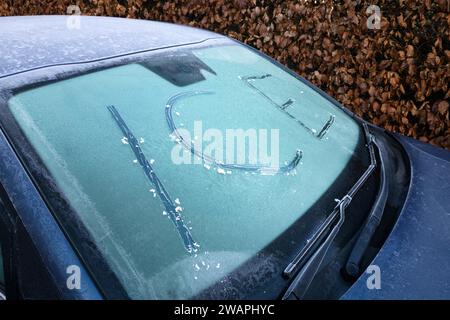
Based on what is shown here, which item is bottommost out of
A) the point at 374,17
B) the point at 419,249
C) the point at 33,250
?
the point at 419,249

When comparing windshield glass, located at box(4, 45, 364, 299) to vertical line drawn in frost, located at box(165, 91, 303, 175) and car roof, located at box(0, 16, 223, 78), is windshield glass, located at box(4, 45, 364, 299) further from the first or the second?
car roof, located at box(0, 16, 223, 78)

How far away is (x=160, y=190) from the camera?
134 cm

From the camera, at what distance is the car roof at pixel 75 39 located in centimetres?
156

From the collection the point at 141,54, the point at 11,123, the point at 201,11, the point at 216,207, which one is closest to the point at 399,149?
the point at 216,207

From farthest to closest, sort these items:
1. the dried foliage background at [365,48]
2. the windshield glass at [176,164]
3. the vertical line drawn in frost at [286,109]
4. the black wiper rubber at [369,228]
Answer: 1. the dried foliage background at [365,48]
2. the vertical line drawn in frost at [286,109]
3. the black wiper rubber at [369,228]
4. the windshield glass at [176,164]

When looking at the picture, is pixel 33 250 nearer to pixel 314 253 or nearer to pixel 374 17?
pixel 314 253

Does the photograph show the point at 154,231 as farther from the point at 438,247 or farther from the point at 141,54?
the point at 438,247

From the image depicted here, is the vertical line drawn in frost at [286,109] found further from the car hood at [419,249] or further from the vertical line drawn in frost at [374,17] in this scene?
the vertical line drawn in frost at [374,17]

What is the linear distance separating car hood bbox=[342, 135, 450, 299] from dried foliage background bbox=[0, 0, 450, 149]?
1758mm

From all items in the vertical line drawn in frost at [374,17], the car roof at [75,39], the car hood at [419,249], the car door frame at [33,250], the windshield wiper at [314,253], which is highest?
the car roof at [75,39]

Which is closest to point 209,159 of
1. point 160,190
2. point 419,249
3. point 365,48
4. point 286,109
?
point 160,190

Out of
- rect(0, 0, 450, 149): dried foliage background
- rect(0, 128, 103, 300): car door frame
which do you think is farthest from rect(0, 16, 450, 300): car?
rect(0, 0, 450, 149): dried foliage background

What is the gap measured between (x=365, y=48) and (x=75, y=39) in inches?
101

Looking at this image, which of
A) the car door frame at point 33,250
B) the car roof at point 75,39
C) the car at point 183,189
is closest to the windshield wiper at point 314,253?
the car at point 183,189
